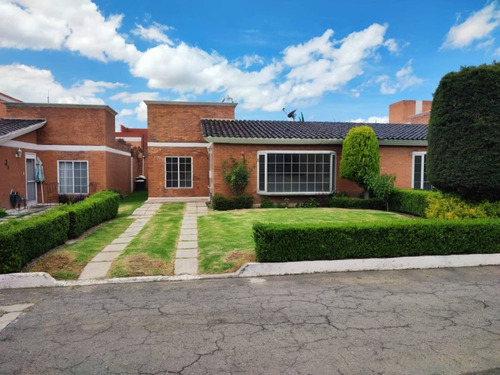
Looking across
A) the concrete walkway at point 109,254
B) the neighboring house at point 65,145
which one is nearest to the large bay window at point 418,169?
the concrete walkway at point 109,254

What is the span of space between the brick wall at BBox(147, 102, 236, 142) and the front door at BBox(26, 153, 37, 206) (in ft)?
18.8

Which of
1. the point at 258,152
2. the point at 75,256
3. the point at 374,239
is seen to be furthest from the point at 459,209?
the point at 75,256

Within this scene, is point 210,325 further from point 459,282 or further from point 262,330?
point 459,282

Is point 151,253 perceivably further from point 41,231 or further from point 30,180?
point 30,180

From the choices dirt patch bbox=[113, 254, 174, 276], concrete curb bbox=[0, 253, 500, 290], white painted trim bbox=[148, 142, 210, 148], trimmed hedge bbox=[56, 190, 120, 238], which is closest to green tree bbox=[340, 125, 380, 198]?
concrete curb bbox=[0, 253, 500, 290]

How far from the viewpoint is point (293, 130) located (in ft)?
55.5

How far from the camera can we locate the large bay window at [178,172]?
1819cm

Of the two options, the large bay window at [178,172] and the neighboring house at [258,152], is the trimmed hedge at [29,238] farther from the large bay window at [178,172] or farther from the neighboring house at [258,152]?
the large bay window at [178,172]

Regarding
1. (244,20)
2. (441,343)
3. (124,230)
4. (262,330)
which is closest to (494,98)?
(441,343)

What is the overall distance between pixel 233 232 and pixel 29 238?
4689 millimetres

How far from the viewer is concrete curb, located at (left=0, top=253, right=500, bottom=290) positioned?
18.8ft

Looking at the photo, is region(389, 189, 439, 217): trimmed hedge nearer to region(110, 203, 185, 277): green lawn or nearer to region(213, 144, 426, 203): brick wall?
region(213, 144, 426, 203): brick wall

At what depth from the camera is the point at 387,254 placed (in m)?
6.81

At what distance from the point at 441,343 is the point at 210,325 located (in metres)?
2.62
